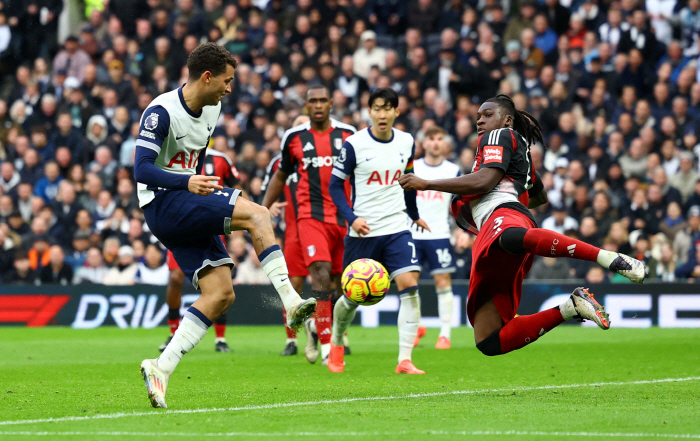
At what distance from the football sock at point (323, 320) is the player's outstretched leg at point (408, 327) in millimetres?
1319

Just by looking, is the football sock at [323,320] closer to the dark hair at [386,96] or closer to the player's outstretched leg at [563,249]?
the dark hair at [386,96]

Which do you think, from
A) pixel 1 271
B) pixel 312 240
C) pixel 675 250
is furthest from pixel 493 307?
pixel 1 271

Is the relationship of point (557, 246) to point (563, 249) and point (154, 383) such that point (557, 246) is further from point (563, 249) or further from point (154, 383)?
point (154, 383)

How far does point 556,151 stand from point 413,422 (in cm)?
1258

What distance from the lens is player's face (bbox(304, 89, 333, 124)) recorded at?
1080 cm

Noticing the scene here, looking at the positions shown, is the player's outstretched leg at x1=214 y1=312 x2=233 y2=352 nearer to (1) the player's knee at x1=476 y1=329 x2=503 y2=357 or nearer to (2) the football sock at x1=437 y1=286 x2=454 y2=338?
(2) the football sock at x1=437 y1=286 x2=454 y2=338

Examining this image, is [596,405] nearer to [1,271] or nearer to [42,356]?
[42,356]

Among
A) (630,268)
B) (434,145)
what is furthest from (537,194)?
(434,145)

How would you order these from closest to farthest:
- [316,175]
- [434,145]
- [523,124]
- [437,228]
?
[523,124] → [316,175] → [437,228] → [434,145]

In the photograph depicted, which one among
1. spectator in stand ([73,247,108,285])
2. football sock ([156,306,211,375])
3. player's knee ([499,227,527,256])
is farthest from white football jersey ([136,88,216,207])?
spectator in stand ([73,247,108,285])

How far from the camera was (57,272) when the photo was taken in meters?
17.8

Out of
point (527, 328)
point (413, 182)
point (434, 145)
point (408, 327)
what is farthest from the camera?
point (434, 145)

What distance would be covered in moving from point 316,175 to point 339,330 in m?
2.22

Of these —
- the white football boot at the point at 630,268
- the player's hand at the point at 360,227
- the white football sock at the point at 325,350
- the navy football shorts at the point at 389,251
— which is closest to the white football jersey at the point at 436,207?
the white football sock at the point at 325,350
